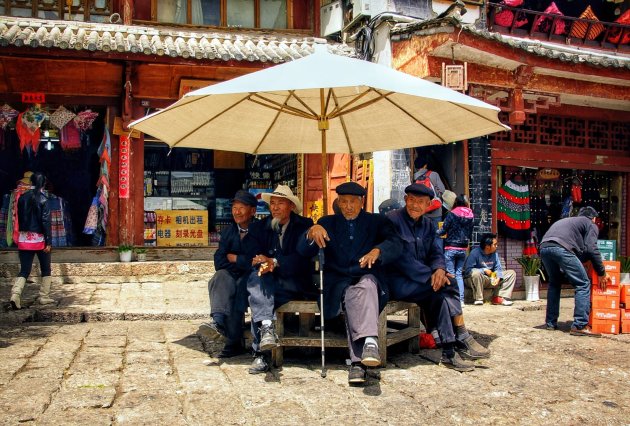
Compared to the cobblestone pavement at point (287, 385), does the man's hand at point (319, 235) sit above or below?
above

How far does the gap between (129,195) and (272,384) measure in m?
7.46

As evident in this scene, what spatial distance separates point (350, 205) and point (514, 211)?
683cm

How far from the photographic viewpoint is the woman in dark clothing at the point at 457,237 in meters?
9.30

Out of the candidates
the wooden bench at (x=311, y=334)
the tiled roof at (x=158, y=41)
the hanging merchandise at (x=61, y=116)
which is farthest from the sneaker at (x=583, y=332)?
the hanging merchandise at (x=61, y=116)

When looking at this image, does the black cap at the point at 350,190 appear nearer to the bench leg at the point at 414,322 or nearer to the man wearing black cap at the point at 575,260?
the bench leg at the point at 414,322

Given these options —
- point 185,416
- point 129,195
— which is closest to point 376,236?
point 185,416

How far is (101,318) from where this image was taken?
734cm

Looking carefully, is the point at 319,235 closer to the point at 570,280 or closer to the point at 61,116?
the point at 570,280

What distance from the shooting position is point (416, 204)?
541 centimetres

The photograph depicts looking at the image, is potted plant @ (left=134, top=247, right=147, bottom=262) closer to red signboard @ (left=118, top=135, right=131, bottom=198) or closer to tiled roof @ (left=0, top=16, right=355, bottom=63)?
red signboard @ (left=118, top=135, right=131, bottom=198)

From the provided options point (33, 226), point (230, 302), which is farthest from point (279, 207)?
point (33, 226)

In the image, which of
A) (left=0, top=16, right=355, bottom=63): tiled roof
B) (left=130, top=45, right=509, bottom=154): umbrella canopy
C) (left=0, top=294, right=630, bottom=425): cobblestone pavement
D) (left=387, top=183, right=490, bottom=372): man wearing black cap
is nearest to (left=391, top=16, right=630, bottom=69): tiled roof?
(left=0, top=16, right=355, bottom=63): tiled roof

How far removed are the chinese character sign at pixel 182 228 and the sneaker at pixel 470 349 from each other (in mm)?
7616

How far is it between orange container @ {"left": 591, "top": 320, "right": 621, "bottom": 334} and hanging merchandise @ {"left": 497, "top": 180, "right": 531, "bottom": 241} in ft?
14.1
